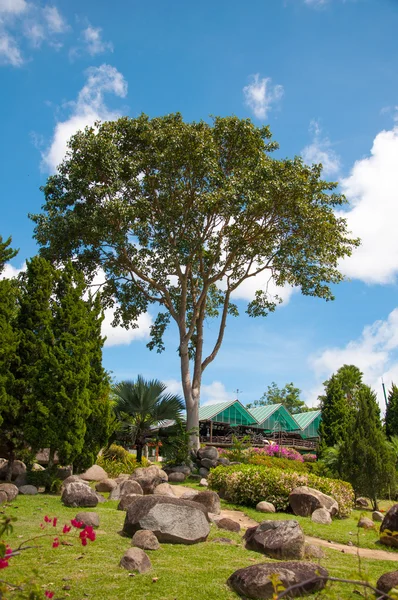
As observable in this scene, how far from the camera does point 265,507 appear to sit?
44.5ft

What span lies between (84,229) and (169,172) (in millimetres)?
4463

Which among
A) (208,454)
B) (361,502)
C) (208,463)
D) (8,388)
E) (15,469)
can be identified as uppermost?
(8,388)

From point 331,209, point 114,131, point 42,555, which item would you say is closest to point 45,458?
point 42,555

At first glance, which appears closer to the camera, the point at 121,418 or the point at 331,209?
the point at 121,418

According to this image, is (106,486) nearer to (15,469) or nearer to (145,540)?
(15,469)

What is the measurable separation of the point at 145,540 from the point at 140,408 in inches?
502

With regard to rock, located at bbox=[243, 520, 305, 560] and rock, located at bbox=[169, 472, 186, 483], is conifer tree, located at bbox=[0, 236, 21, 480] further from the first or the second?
rock, located at bbox=[243, 520, 305, 560]

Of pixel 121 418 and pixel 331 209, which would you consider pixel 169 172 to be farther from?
pixel 121 418

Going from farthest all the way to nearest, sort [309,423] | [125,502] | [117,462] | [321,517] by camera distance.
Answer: [309,423] → [117,462] → [321,517] → [125,502]

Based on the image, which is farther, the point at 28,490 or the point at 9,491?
the point at 28,490

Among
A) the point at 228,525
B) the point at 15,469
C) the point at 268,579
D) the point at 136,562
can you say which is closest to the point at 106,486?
the point at 15,469

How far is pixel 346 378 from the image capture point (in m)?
40.5

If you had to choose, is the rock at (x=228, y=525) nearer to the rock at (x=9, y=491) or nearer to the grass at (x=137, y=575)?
the grass at (x=137, y=575)

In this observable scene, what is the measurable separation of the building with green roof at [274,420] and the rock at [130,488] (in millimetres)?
31437
